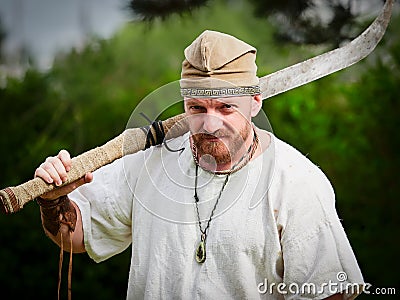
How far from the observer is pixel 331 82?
242 inches

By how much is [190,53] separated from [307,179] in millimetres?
569

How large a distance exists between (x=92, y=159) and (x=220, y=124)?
0.45m

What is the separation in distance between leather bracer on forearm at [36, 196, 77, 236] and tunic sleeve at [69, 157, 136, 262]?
2.4 inches

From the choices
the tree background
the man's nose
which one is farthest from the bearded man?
the tree background

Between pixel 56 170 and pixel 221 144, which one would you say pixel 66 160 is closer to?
pixel 56 170

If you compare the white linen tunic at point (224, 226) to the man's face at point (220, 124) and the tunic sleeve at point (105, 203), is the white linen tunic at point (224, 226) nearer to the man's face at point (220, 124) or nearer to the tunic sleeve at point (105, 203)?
Answer: the tunic sleeve at point (105, 203)

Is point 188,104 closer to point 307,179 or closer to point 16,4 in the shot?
point 307,179

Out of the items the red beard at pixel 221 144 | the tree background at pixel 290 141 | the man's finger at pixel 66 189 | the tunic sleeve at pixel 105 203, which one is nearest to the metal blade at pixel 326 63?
the red beard at pixel 221 144

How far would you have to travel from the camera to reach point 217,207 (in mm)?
2525

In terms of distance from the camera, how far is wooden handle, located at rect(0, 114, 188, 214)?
7.25 ft

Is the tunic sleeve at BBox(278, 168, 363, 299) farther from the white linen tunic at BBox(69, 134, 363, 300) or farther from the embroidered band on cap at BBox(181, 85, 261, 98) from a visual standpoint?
the embroidered band on cap at BBox(181, 85, 261, 98)

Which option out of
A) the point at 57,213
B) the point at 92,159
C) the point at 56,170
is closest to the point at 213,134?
the point at 92,159

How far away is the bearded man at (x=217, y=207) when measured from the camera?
2352 mm

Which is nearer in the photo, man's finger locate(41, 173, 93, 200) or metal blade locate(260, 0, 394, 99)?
man's finger locate(41, 173, 93, 200)
